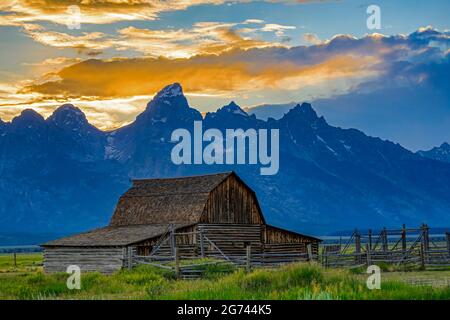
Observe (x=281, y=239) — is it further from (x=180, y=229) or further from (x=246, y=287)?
(x=246, y=287)

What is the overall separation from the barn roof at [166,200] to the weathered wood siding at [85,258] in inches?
232

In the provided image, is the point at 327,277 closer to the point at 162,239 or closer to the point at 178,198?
the point at 162,239

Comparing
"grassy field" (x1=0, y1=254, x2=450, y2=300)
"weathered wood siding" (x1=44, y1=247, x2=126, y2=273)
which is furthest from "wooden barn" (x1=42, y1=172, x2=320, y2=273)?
"grassy field" (x1=0, y1=254, x2=450, y2=300)

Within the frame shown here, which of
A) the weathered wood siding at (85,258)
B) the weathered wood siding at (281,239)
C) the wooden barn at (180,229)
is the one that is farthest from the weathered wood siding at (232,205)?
the weathered wood siding at (85,258)

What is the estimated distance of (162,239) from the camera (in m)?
46.6

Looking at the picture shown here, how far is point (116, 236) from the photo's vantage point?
48.2 metres

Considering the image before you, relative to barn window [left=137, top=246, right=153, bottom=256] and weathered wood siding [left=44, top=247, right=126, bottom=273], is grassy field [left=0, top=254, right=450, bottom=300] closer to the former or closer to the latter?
barn window [left=137, top=246, right=153, bottom=256]

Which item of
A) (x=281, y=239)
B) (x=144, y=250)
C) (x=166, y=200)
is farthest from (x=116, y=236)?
(x=281, y=239)

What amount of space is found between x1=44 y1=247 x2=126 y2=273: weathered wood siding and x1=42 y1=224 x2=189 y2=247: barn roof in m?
0.35

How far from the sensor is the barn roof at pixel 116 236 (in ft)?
150

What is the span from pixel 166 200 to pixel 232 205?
4.40 metres

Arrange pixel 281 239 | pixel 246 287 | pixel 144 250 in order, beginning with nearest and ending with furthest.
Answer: pixel 246 287 < pixel 144 250 < pixel 281 239

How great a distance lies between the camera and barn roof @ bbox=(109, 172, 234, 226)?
2013 inches
